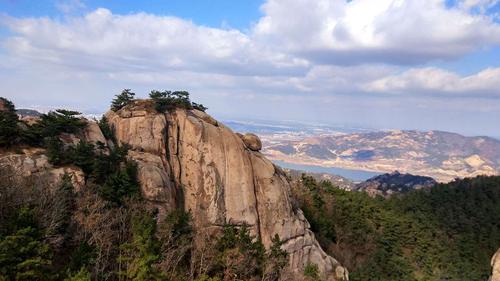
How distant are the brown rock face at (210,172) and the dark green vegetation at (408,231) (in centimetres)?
1052

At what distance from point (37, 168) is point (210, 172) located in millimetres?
11222

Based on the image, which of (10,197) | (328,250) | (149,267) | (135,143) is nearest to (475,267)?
(328,250)

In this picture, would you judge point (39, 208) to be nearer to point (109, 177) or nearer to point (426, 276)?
point (109, 177)

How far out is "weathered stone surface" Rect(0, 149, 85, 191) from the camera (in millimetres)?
21531

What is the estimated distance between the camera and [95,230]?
65.1ft

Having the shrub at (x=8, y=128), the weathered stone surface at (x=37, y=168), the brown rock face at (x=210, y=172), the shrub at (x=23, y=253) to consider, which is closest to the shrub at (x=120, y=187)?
the weathered stone surface at (x=37, y=168)

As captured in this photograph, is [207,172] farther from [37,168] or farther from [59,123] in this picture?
[37,168]

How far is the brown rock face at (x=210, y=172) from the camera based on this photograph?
28609mm

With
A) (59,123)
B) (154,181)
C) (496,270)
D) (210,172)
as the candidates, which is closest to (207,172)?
(210,172)

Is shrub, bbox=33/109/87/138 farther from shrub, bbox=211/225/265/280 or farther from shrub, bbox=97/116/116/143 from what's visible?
shrub, bbox=211/225/265/280

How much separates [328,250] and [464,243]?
2947 cm

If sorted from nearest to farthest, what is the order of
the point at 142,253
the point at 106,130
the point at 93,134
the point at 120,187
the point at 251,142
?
the point at 142,253
the point at 120,187
the point at 93,134
the point at 106,130
the point at 251,142

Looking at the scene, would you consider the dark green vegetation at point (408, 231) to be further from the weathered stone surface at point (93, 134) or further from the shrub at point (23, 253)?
the shrub at point (23, 253)

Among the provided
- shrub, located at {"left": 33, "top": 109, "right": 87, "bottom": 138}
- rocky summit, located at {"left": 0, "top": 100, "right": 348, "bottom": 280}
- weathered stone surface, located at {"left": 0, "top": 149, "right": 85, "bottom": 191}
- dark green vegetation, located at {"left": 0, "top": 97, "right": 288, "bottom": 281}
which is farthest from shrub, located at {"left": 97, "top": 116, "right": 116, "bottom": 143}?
weathered stone surface, located at {"left": 0, "top": 149, "right": 85, "bottom": 191}
